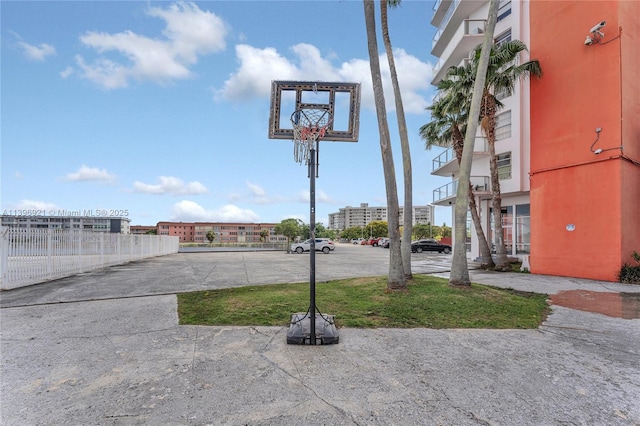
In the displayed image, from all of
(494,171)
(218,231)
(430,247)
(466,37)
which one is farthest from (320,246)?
(218,231)

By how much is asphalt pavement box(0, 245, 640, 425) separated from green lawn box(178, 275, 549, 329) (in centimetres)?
42

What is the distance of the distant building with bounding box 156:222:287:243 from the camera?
388 ft

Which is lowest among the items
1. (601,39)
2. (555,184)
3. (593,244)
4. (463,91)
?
(593,244)

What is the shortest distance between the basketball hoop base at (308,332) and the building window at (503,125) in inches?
754

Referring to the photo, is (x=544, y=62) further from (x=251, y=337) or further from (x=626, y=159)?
(x=251, y=337)

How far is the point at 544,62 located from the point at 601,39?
2.03 meters

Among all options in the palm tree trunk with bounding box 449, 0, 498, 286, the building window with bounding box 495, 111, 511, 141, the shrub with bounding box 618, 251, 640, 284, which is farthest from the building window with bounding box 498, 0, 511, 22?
the shrub with bounding box 618, 251, 640, 284

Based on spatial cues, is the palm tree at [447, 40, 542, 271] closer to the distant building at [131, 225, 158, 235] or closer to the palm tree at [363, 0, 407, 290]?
the palm tree at [363, 0, 407, 290]

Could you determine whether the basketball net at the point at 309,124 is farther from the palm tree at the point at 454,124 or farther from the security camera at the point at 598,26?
the security camera at the point at 598,26

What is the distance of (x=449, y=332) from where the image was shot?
5156 millimetres

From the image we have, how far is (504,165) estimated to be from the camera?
19547 mm

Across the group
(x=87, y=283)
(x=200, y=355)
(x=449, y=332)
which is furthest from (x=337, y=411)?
(x=87, y=283)

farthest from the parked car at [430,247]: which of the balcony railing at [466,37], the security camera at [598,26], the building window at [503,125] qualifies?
the security camera at [598,26]

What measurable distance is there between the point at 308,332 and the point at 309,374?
3.67ft
